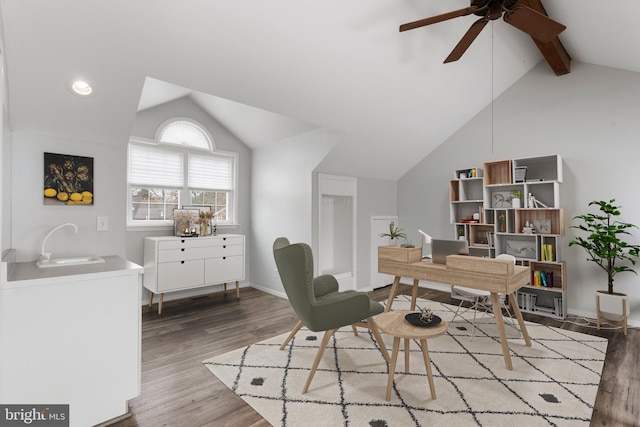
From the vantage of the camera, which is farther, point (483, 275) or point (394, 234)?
point (394, 234)

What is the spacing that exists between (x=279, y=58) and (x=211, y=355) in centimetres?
268

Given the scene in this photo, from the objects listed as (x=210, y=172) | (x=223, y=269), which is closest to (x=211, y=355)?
(x=223, y=269)

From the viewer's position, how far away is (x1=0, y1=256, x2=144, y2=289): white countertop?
5.68ft

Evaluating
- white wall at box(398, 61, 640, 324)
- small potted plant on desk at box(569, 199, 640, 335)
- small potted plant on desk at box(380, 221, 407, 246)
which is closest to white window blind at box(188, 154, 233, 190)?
small potted plant on desk at box(380, 221, 407, 246)

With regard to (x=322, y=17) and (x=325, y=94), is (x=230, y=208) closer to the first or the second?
(x=325, y=94)

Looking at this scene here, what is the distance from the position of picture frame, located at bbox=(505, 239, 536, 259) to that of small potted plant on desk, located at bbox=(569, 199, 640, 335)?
0.55m

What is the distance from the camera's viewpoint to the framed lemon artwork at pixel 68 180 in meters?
2.47

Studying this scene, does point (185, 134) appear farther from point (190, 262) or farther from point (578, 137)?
point (578, 137)

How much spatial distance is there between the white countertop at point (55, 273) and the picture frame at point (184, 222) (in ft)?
7.36

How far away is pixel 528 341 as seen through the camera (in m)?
3.07

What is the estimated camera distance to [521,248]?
4.39 metres

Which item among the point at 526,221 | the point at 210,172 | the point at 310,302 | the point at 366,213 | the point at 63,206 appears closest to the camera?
the point at 310,302

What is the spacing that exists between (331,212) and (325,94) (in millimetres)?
2181

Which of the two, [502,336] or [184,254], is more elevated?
[184,254]
